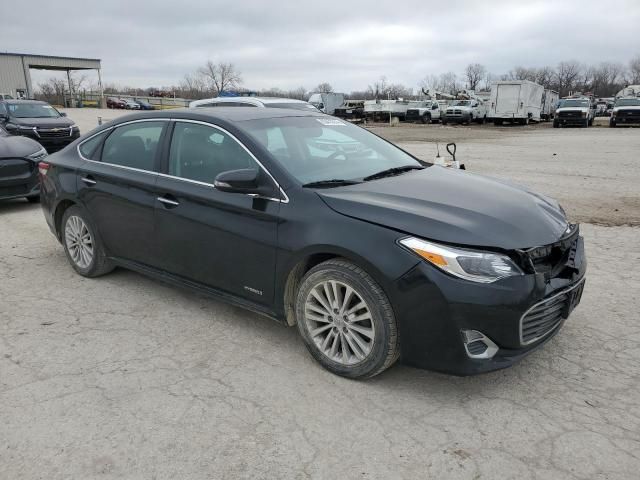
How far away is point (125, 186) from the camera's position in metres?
4.38

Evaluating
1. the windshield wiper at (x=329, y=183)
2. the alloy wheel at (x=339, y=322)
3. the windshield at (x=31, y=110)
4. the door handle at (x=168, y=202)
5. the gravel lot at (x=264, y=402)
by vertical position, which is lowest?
the gravel lot at (x=264, y=402)

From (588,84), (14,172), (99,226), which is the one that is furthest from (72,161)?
(588,84)

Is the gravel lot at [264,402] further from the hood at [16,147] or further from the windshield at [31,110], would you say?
the windshield at [31,110]

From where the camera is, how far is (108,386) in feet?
10.5

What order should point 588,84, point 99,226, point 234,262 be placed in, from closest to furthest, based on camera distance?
point 234,262
point 99,226
point 588,84

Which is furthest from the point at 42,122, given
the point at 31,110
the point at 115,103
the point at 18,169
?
the point at 115,103

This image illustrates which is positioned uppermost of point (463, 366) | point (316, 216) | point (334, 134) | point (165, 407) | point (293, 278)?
point (334, 134)

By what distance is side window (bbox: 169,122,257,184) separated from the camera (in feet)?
12.3

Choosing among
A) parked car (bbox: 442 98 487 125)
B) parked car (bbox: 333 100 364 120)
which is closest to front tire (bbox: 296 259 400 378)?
parked car (bbox: 442 98 487 125)

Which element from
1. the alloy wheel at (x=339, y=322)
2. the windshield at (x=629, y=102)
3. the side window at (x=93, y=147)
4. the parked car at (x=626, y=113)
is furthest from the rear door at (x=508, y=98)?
the alloy wheel at (x=339, y=322)

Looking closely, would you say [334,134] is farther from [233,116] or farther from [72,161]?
[72,161]

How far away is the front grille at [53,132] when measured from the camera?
15.2m

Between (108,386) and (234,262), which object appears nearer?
(108,386)

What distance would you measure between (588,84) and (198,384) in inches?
5413
